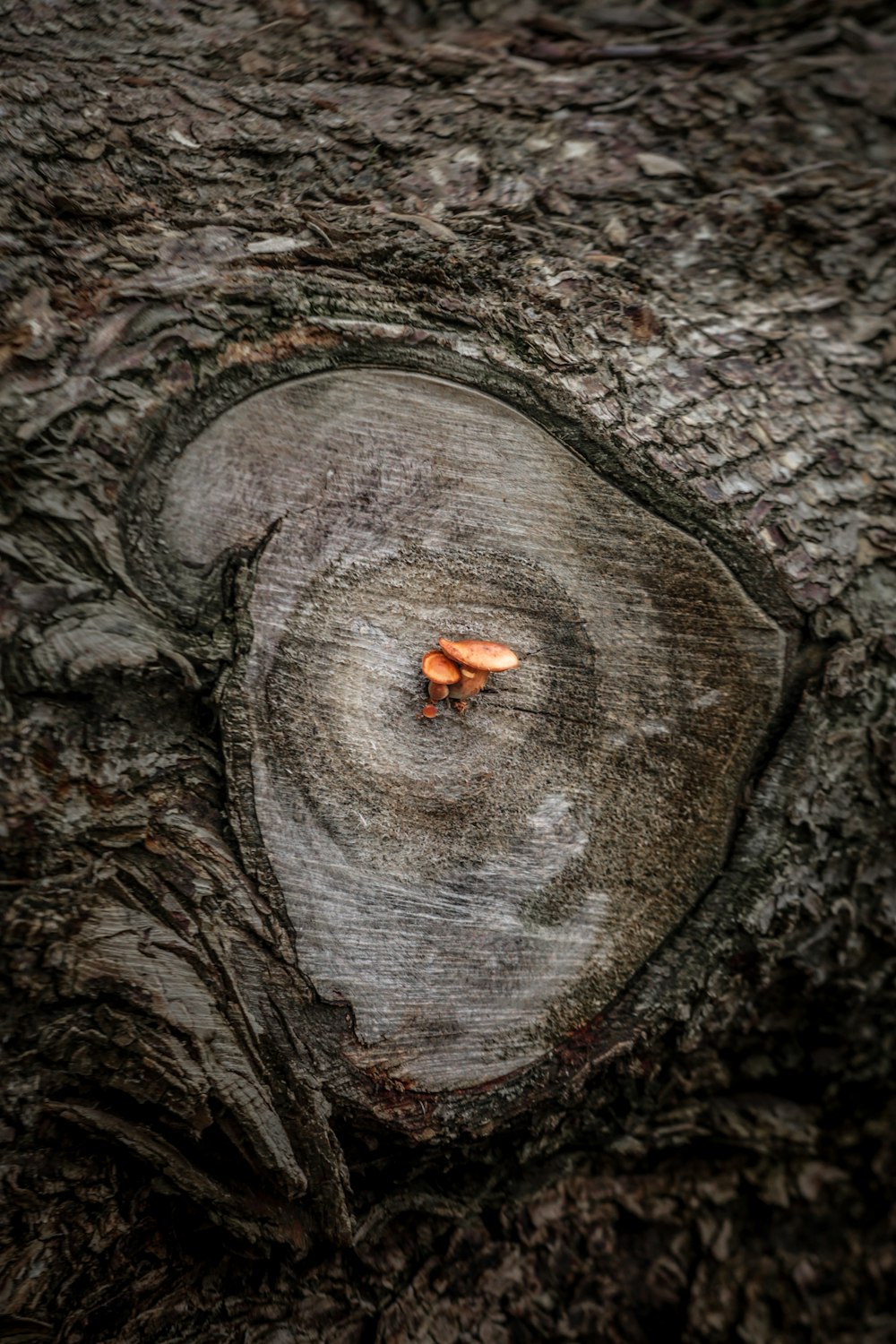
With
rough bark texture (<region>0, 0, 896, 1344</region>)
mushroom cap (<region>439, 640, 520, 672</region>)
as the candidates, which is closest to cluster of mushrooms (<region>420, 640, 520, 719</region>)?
mushroom cap (<region>439, 640, 520, 672</region>)

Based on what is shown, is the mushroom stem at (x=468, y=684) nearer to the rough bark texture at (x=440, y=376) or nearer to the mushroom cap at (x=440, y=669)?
the mushroom cap at (x=440, y=669)

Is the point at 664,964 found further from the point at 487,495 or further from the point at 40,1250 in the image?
the point at 40,1250

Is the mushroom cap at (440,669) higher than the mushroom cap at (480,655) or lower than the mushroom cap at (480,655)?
lower

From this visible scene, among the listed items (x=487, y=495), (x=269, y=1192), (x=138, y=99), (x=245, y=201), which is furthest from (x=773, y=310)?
(x=269, y=1192)

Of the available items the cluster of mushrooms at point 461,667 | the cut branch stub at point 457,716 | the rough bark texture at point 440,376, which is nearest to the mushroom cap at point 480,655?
the cluster of mushrooms at point 461,667

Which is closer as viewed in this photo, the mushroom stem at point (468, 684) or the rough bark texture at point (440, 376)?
the rough bark texture at point (440, 376)

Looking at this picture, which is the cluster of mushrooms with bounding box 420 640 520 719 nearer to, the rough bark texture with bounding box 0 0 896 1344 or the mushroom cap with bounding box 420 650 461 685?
the mushroom cap with bounding box 420 650 461 685
